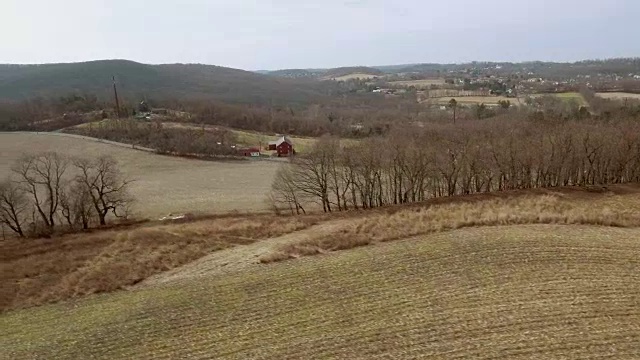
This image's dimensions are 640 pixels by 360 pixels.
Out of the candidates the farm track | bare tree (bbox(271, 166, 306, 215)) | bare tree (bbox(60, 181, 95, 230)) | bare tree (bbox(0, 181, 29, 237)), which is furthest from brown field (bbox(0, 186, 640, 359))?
bare tree (bbox(271, 166, 306, 215))

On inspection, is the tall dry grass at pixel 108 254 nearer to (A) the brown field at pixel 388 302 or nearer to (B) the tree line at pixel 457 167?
(A) the brown field at pixel 388 302

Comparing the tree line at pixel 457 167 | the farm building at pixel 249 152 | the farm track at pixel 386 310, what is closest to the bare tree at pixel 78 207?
the tree line at pixel 457 167

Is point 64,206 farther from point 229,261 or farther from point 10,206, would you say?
point 229,261

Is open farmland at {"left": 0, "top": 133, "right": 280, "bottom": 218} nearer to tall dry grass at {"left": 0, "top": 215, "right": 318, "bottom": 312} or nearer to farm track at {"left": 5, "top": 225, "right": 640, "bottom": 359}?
tall dry grass at {"left": 0, "top": 215, "right": 318, "bottom": 312}

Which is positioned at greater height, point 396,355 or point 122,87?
point 122,87

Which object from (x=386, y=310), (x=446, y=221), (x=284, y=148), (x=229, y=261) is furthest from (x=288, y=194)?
(x=284, y=148)

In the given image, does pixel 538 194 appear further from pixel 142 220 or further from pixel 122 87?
pixel 122 87

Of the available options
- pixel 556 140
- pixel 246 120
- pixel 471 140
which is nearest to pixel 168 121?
pixel 246 120
